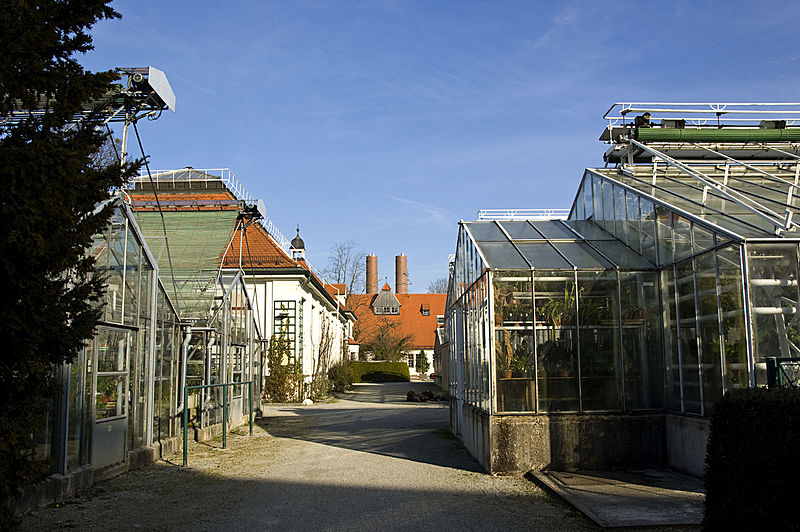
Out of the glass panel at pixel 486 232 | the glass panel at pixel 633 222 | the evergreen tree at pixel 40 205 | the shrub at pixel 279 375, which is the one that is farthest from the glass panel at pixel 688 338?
the shrub at pixel 279 375

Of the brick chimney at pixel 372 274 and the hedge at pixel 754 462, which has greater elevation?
the brick chimney at pixel 372 274

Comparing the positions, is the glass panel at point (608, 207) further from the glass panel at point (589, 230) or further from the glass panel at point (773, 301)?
the glass panel at point (773, 301)

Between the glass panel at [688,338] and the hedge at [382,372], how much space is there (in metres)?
41.1

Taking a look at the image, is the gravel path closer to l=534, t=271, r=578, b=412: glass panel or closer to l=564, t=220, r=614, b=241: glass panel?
l=534, t=271, r=578, b=412: glass panel

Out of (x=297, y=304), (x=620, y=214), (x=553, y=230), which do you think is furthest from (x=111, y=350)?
(x=297, y=304)

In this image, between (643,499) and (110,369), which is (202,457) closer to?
(110,369)

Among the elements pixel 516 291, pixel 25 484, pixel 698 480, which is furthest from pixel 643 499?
pixel 25 484

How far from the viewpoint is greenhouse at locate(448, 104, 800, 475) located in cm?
918

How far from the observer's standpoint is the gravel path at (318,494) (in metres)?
7.86

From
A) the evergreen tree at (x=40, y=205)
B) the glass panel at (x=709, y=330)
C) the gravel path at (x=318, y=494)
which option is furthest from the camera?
the glass panel at (x=709, y=330)

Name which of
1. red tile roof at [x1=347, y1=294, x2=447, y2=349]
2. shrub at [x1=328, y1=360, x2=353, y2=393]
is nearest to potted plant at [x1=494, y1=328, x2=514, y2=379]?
shrub at [x1=328, y1=360, x2=353, y2=393]

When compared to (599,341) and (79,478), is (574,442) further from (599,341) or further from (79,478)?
(79,478)

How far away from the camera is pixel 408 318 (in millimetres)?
65062

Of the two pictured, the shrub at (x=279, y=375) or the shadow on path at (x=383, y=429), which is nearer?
the shadow on path at (x=383, y=429)
